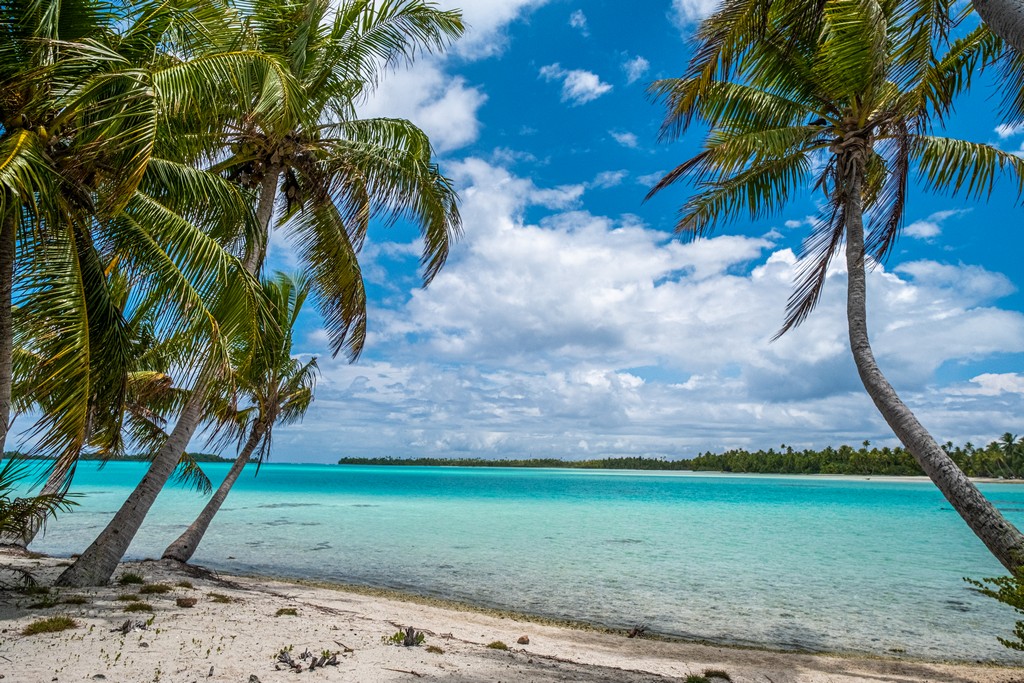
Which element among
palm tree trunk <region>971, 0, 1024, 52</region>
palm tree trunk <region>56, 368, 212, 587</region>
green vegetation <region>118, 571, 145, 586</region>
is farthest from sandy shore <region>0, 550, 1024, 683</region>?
palm tree trunk <region>971, 0, 1024, 52</region>

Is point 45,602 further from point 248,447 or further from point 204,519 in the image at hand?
point 248,447

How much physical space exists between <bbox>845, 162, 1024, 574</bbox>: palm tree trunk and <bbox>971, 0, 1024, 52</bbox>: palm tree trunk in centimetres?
403

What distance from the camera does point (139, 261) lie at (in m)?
5.92

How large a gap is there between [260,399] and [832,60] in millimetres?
11563

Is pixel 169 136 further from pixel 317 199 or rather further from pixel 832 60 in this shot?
pixel 832 60

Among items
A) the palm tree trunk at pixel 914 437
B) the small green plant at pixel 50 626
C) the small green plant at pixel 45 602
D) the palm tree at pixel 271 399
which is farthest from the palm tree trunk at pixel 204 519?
the palm tree trunk at pixel 914 437

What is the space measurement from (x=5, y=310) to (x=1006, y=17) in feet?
28.2

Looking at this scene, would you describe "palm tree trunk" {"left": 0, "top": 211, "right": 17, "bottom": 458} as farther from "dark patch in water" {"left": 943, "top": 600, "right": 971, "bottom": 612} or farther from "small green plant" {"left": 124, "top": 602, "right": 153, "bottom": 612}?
"dark patch in water" {"left": 943, "top": 600, "right": 971, "bottom": 612}

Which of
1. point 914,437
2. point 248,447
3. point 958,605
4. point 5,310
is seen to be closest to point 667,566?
point 958,605

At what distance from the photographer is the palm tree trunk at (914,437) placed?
5.47m

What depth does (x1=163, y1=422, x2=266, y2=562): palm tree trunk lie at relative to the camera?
11.0m

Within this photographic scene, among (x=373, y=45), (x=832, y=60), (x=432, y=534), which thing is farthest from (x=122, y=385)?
(x=432, y=534)

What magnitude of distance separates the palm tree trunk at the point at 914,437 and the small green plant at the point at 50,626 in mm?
8706

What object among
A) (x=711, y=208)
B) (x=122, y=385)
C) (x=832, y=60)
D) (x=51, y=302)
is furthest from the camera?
(x=711, y=208)
